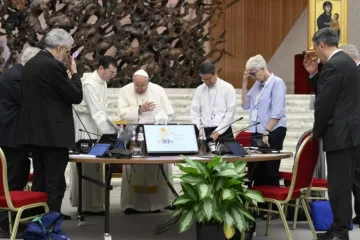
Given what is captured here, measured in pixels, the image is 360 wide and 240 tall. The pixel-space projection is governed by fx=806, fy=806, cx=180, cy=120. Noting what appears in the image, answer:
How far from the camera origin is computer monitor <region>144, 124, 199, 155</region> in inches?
267

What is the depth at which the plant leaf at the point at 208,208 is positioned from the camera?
19.6ft

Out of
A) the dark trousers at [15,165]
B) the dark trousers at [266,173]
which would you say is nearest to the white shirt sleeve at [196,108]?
the dark trousers at [266,173]

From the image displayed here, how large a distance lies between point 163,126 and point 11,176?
1.46 m

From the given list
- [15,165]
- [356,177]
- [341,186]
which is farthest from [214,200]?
[15,165]

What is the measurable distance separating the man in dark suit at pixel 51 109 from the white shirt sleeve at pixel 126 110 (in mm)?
1617

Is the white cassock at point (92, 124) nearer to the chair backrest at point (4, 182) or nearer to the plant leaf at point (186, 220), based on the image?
the chair backrest at point (4, 182)

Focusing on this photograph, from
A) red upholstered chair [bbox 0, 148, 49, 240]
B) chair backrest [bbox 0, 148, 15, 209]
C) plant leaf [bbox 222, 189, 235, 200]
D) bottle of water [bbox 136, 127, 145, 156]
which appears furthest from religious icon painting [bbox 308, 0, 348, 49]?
chair backrest [bbox 0, 148, 15, 209]

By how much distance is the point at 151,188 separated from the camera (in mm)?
8445

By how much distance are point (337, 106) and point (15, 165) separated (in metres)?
2.89

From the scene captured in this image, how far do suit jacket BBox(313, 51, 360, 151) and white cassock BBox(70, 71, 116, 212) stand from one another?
2.43 meters

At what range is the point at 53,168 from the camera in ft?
21.7

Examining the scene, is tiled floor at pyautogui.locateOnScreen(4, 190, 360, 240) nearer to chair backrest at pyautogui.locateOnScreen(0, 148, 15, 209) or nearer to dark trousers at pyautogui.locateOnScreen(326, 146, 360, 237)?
dark trousers at pyautogui.locateOnScreen(326, 146, 360, 237)

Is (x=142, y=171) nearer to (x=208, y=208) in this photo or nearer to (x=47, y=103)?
(x=47, y=103)

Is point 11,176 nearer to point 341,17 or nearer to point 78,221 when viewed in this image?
point 78,221
